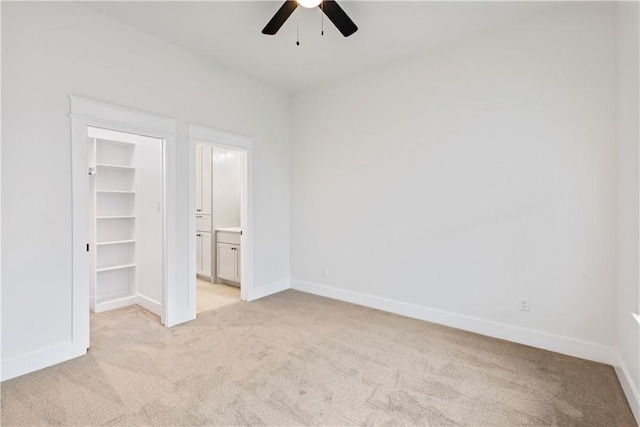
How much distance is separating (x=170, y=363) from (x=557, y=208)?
352cm

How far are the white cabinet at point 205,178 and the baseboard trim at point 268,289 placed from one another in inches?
63.4

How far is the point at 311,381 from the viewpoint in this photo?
7.22 feet

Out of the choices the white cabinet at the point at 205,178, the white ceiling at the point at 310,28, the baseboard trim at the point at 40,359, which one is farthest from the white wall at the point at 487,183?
the baseboard trim at the point at 40,359

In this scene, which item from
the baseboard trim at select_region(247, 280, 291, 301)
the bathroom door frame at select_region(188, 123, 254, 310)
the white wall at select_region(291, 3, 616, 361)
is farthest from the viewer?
the baseboard trim at select_region(247, 280, 291, 301)

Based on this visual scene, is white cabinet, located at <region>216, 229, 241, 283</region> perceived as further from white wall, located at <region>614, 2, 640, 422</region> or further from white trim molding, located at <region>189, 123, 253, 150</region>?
white wall, located at <region>614, 2, 640, 422</region>

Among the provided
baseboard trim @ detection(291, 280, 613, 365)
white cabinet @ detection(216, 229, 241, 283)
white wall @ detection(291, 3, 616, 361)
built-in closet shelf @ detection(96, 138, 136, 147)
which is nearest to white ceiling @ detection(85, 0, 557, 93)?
white wall @ detection(291, 3, 616, 361)

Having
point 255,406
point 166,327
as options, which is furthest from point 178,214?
point 255,406

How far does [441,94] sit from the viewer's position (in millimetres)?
3240

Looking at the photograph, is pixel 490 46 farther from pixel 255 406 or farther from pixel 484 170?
pixel 255 406

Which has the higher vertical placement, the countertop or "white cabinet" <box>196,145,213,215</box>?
"white cabinet" <box>196,145,213,215</box>

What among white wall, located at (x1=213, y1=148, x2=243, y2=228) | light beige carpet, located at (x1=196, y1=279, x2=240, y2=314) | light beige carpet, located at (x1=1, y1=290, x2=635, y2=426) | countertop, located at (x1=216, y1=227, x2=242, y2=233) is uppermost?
white wall, located at (x1=213, y1=148, x2=243, y2=228)

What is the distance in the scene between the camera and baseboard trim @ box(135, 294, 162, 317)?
3.48m

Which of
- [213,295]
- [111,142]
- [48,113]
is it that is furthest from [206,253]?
→ [48,113]

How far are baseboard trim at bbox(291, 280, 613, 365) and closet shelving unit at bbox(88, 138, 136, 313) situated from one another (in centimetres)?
268
